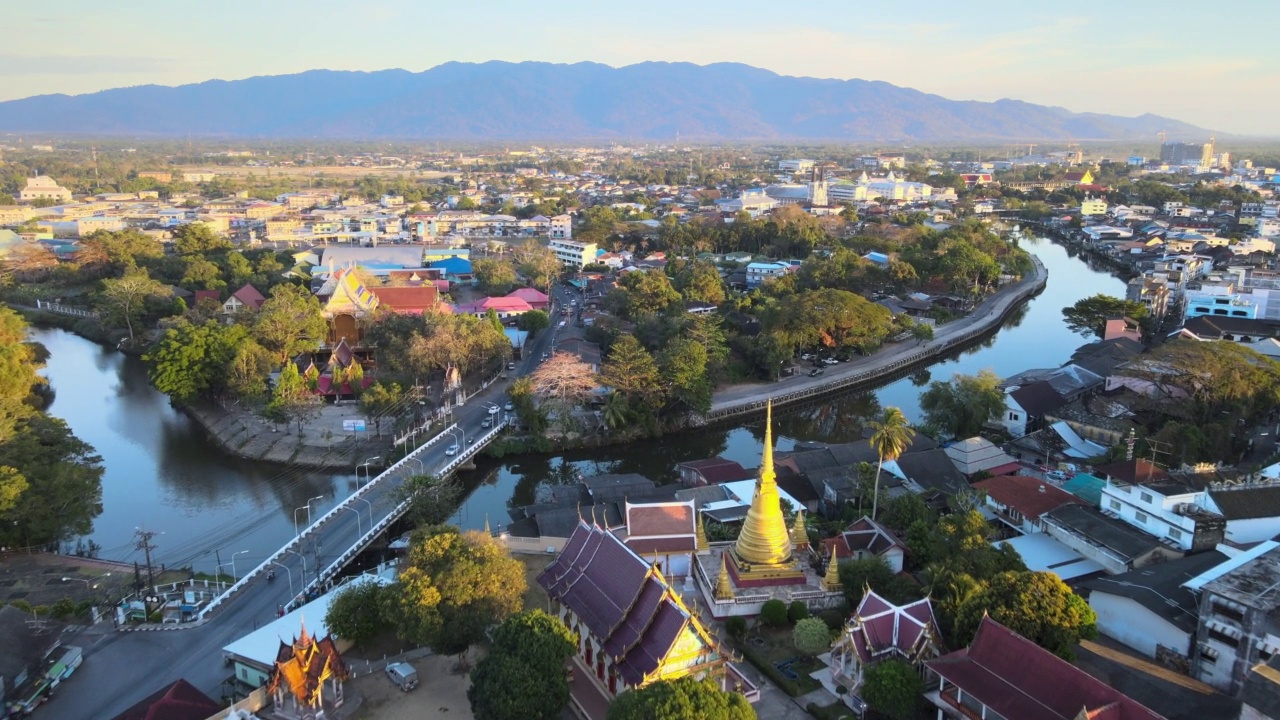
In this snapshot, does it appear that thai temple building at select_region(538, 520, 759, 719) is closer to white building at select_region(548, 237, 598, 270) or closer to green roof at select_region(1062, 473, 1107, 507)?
green roof at select_region(1062, 473, 1107, 507)

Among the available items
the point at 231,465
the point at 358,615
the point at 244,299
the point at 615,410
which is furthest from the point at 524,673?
the point at 244,299

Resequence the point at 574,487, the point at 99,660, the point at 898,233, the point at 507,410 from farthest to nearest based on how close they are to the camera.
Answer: the point at 898,233
the point at 507,410
the point at 574,487
the point at 99,660

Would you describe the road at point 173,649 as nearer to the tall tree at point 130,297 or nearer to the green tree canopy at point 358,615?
the green tree canopy at point 358,615

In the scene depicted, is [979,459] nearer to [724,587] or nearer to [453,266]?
[724,587]

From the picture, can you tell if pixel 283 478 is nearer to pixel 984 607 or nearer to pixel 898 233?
pixel 984 607

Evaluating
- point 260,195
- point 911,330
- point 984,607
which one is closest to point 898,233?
point 911,330

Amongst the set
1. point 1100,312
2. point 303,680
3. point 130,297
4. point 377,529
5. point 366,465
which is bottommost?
point 366,465

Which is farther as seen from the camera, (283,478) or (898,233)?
(898,233)
